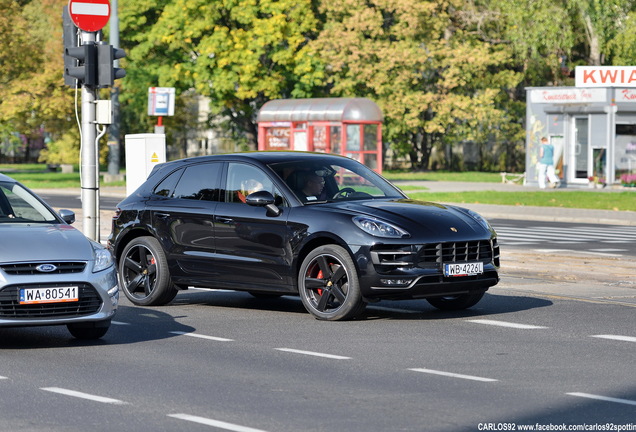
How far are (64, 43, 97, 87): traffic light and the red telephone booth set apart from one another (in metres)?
25.5

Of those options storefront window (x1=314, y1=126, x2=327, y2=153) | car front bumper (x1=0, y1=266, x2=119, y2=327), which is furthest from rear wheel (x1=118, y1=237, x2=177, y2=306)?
storefront window (x1=314, y1=126, x2=327, y2=153)

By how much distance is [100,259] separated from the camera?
10742 mm

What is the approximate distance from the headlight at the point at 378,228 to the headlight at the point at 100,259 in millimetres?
2309

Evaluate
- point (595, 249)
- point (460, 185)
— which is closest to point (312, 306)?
point (595, 249)

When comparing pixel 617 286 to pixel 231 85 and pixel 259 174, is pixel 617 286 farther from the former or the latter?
pixel 231 85

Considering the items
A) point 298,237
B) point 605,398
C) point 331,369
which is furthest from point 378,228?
point 605,398

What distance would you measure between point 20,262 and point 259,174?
Answer: 3351mm

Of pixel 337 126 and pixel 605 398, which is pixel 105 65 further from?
pixel 337 126

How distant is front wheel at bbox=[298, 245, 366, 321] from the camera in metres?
11.8

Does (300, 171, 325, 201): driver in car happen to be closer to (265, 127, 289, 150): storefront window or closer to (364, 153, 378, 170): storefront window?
(364, 153, 378, 170): storefront window

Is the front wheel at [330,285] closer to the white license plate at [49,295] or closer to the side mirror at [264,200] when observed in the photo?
the side mirror at [264,200]

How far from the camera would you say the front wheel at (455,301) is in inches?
507

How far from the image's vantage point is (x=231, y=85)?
59125 mm

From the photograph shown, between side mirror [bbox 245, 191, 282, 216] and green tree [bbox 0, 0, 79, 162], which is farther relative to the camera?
green tree [bbox 0, 0, 79, 162]
